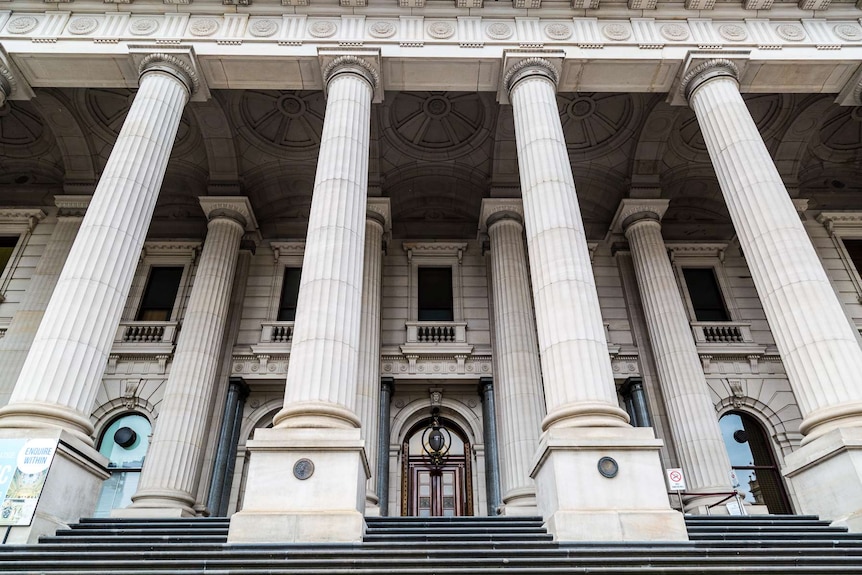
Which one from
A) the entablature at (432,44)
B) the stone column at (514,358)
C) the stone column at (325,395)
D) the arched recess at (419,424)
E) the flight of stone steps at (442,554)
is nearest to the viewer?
the flight of stone steps at (442,554)

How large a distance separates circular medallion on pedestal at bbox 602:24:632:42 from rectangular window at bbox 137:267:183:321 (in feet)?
48.8

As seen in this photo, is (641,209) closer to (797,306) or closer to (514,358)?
(514,358)

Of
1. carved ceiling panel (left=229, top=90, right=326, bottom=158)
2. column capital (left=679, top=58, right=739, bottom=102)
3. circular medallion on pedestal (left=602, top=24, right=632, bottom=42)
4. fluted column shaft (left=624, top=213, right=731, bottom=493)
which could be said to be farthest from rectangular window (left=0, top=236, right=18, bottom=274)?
column capital (left=679, top=58, right=739, bottom=102)

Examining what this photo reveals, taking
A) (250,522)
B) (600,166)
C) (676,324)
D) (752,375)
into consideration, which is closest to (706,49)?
(600,166)

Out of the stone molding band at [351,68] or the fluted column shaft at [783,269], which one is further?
the stone molding band at [351,68]

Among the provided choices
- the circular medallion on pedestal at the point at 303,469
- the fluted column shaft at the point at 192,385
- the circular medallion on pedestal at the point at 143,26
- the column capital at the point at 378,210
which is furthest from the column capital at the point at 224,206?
the circular medallion on pedestal at the point at 303,469

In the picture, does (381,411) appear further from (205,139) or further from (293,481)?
(205,139)

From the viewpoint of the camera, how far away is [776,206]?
11516 mm

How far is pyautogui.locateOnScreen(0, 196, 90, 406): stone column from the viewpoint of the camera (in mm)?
15977

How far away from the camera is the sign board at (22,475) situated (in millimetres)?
7770

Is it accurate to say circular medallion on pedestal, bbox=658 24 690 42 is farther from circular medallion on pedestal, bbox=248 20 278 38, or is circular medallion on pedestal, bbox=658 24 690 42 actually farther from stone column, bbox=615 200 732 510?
circular medallion on pedestal, bbox=248 20 278 38

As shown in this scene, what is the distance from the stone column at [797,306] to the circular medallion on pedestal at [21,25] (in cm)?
1589

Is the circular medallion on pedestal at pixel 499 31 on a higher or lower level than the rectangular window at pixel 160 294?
higher

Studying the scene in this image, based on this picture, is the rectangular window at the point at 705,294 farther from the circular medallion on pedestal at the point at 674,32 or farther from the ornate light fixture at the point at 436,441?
the ornate light fixture at the point at 436,441
